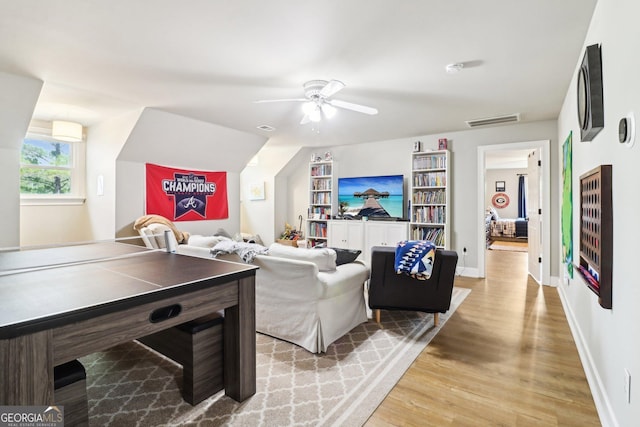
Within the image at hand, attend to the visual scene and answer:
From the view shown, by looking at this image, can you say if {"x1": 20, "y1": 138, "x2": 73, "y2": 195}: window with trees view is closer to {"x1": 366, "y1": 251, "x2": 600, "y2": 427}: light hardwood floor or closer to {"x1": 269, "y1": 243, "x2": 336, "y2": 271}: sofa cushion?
{"x1": 269, "y1": 243, "x2": 336, "y2": 271}: sofa cushion

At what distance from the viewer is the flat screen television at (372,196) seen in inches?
224

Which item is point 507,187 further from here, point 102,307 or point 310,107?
point 102,307

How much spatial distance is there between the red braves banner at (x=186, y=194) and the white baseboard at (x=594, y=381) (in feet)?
17.1

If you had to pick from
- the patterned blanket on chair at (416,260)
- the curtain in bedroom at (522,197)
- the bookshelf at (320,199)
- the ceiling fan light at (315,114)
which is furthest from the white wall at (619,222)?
the curtain in bedroom at (522,197)

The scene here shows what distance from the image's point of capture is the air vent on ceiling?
432 cm

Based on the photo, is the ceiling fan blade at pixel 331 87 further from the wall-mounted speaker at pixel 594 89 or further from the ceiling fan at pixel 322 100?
the wall-mounted speaker at pixel 594 89

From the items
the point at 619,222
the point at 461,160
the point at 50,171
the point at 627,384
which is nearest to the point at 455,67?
the point at 619,222

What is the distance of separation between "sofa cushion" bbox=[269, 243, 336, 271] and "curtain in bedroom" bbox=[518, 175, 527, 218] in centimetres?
1045

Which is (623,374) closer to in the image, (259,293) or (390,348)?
(390,348)

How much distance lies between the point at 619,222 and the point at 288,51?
7.80ft

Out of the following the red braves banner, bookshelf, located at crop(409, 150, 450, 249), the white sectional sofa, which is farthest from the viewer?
bookshelf, located at crop(409, 150, 450, 249)

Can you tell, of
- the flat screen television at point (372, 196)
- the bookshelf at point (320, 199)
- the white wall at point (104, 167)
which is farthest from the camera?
the bookshelf at point (320, 199)

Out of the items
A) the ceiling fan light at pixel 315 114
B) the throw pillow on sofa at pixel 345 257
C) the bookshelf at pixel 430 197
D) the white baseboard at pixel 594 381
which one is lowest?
the white baseboard at pixel 594 381

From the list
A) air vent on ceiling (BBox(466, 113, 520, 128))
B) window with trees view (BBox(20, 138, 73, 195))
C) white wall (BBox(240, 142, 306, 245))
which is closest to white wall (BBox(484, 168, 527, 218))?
air vent on ceiling (BBox(466, 113, 520, 128))
